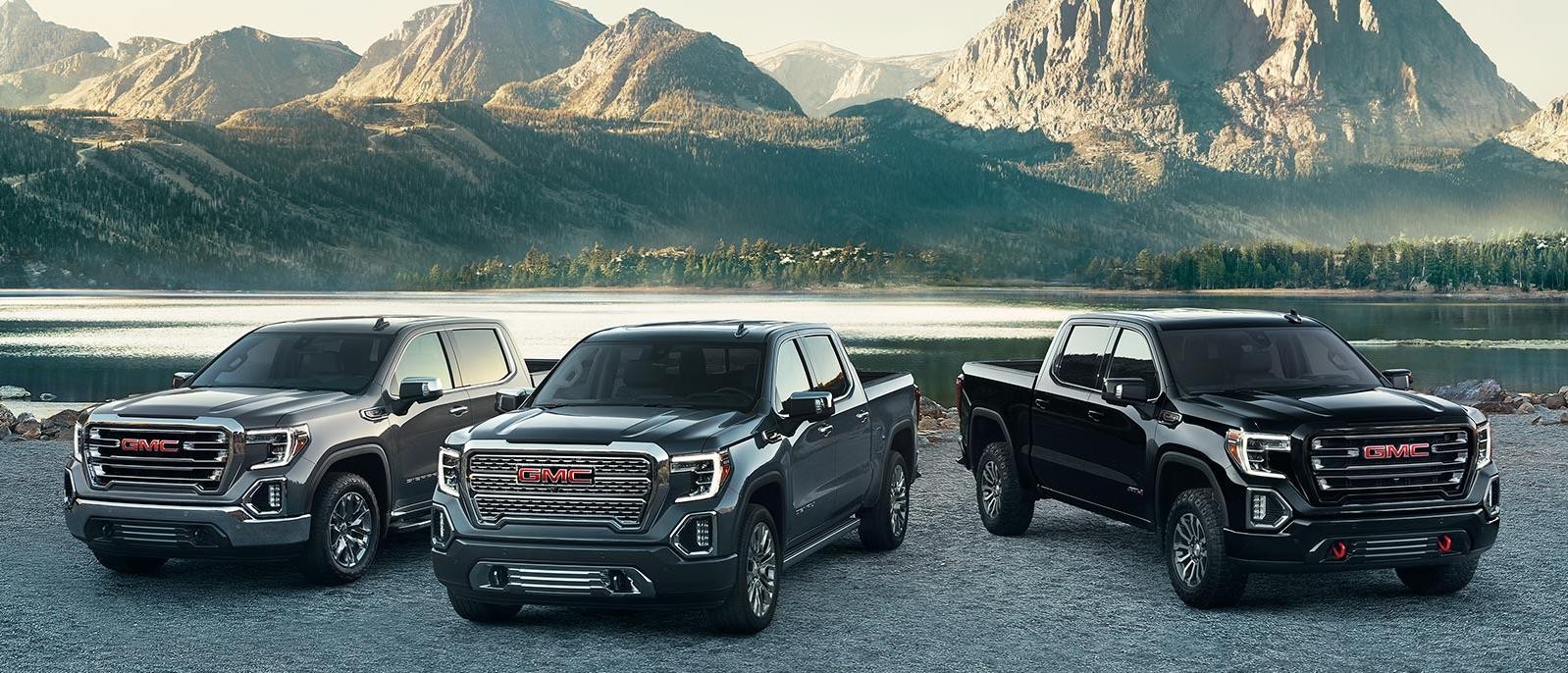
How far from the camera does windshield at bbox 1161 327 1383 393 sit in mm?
11336

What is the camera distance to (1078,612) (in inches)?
417

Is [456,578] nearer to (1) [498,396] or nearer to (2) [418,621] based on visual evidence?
(2) [418,621]

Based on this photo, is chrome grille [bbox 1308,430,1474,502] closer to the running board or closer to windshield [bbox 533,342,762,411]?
the running board

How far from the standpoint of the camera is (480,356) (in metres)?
13.9

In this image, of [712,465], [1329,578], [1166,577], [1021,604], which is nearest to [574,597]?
[712,465]

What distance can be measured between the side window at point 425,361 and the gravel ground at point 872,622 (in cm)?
169

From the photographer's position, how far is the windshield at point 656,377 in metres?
10.5

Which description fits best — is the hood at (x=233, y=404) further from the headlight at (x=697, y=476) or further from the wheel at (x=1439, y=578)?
the wheel at (x=1439, y=578)

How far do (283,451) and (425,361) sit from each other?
2171mm

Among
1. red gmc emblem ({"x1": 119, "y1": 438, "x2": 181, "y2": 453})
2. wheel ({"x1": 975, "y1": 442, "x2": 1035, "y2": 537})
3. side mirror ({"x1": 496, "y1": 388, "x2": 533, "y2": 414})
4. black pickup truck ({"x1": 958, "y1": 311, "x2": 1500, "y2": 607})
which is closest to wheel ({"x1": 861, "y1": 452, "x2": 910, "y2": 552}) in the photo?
wheel ({"x1": 975, "y1": 442, "x2": 1035, "y2": 537})

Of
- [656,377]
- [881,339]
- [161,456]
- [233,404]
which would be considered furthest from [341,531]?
[881,339]

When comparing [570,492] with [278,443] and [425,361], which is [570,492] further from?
[425,361]

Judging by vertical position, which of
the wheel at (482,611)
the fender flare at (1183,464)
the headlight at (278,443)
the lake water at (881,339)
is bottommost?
the lake water at (881,339)

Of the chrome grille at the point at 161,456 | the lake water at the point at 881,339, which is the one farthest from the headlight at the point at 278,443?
the lake water at the point at 881,339
